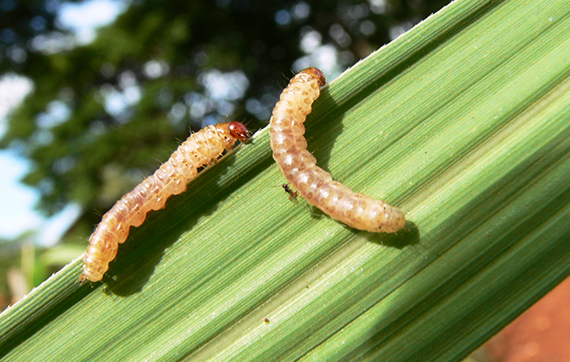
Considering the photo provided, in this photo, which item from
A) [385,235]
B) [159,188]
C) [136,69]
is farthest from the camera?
[136,69]

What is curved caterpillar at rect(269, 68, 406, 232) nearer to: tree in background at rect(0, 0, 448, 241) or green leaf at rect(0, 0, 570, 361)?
green leaf at rect(0, 0, 570, 361)

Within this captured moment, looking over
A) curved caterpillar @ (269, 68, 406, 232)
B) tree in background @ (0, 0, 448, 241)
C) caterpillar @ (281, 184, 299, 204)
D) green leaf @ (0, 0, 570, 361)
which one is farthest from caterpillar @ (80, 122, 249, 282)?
tree in background @ (0, 0, 448, 241)

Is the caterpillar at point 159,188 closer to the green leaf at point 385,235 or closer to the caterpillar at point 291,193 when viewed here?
the green leaf at point 385,235

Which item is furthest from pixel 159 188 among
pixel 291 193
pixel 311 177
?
pixel 311 177

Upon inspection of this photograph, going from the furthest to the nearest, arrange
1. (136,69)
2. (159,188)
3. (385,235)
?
1. (136,69)
2. (159,188)
3. (385,235)

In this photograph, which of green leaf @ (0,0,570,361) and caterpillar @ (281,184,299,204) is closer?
green leaf @ (0,0,570,361)

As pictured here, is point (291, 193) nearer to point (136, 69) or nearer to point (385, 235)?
point (385, 235)
